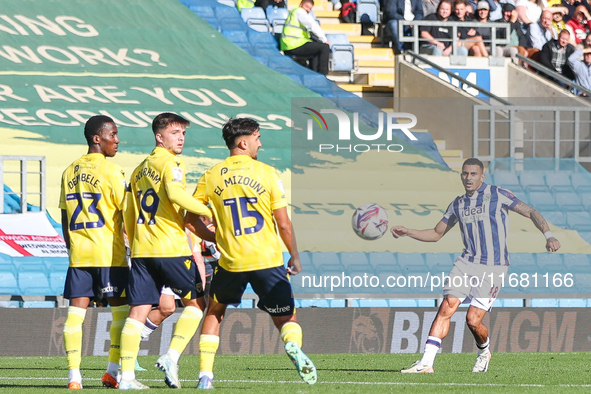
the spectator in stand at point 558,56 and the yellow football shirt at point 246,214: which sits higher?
the spectator in stand at point 558,56

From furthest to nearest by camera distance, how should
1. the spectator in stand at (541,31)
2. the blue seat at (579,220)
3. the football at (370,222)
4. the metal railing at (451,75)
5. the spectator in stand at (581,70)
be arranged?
the spectator in stand at (541,31) < the spectator in stand at (581,70) < the metal railing at (451,75) < the blue seat at (579,220) < the football at (370,222)

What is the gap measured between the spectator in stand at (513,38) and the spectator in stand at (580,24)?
132 centimetres

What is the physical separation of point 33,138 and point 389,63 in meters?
6.55

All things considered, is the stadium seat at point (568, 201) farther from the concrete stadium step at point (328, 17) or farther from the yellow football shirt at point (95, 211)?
the yellow football shirt at point (95, 211)

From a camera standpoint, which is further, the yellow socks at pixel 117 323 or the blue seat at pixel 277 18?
the blue seat at pixel 277 18

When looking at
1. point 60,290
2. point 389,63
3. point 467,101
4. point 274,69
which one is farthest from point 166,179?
point 389,63

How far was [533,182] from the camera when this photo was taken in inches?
532

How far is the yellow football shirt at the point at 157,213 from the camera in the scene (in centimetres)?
531

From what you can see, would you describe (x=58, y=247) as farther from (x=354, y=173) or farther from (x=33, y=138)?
(x=354, y=173)

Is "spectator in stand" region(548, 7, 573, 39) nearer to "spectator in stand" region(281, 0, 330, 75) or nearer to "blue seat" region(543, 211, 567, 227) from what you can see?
"spectator in stand" region(281, 0, 330, 75)

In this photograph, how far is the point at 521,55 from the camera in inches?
632

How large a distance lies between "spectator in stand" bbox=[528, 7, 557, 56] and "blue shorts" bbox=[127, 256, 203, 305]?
43.3ft

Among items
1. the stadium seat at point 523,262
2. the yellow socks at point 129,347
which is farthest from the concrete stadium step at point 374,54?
the yellow socks at point 129,347

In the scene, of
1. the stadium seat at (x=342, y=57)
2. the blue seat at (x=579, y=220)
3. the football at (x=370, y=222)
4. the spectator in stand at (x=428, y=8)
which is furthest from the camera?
the spectator in stand at (x=428, y=8)
